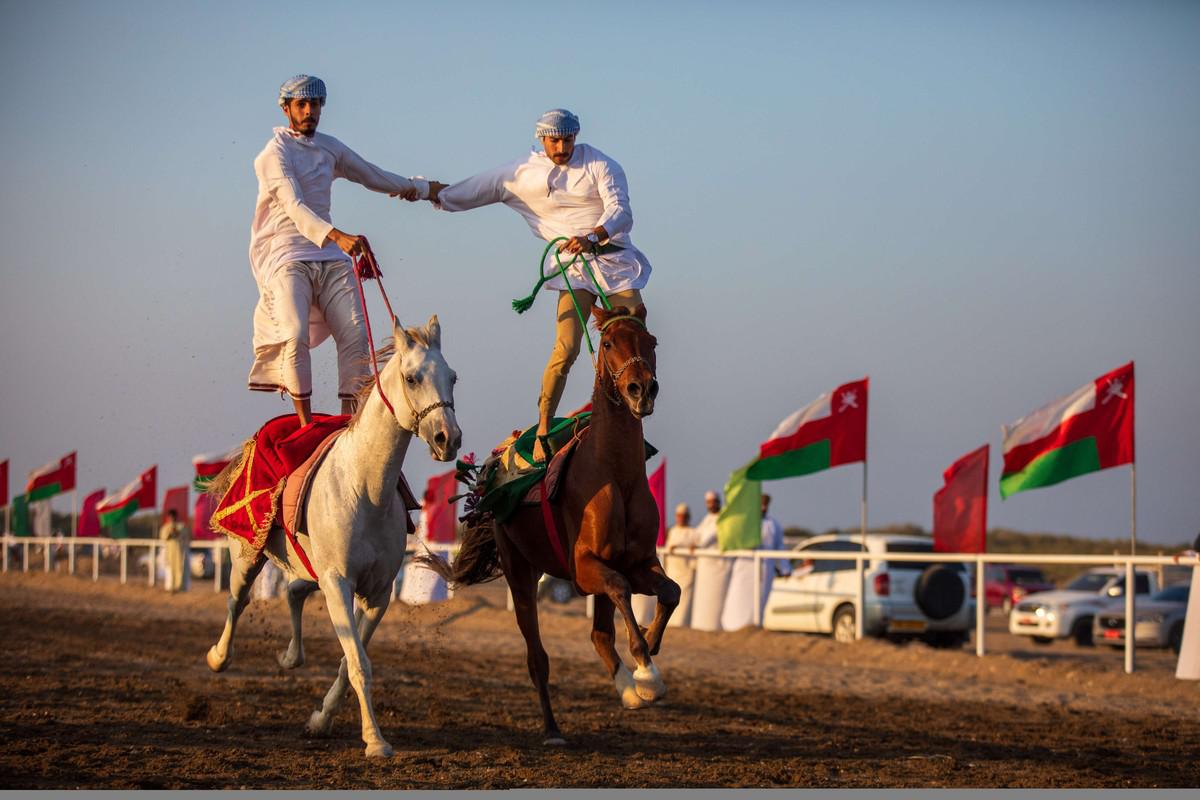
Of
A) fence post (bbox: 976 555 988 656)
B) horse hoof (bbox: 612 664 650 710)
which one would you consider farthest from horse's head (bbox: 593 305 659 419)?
fence post (bbox: 976 555 988 656)

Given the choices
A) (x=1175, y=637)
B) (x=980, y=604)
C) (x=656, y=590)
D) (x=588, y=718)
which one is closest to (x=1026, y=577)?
(x=1175, y=637)

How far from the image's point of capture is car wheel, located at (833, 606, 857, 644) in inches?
912

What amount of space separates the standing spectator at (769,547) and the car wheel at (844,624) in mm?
1252

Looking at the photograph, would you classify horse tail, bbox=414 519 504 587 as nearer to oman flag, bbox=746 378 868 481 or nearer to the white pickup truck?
oman flag, bbox=746 378 868 481

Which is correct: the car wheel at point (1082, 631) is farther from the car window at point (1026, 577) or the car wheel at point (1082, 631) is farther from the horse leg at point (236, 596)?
the horse leg at point (236, 596)

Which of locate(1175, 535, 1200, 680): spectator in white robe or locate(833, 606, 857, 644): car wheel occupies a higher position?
locate(1175, 535, 1200, 680): spectator in white robe

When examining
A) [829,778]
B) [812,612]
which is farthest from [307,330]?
[812,612]

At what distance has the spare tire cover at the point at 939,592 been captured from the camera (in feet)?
73.2

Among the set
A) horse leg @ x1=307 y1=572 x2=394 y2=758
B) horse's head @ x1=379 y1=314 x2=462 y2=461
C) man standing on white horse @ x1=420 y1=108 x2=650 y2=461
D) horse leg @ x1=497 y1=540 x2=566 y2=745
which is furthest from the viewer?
horse leg @ x1=497 y1=540 x2=566 y2=745

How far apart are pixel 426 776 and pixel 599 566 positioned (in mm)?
1691

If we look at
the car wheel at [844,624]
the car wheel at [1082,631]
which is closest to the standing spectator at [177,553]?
the car wheel at [844,624]

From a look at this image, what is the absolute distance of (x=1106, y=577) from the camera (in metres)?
35.7

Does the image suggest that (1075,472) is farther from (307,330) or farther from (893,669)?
(307,330)

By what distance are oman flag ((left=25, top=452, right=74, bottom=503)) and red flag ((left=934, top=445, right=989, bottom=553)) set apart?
34.5 metres
